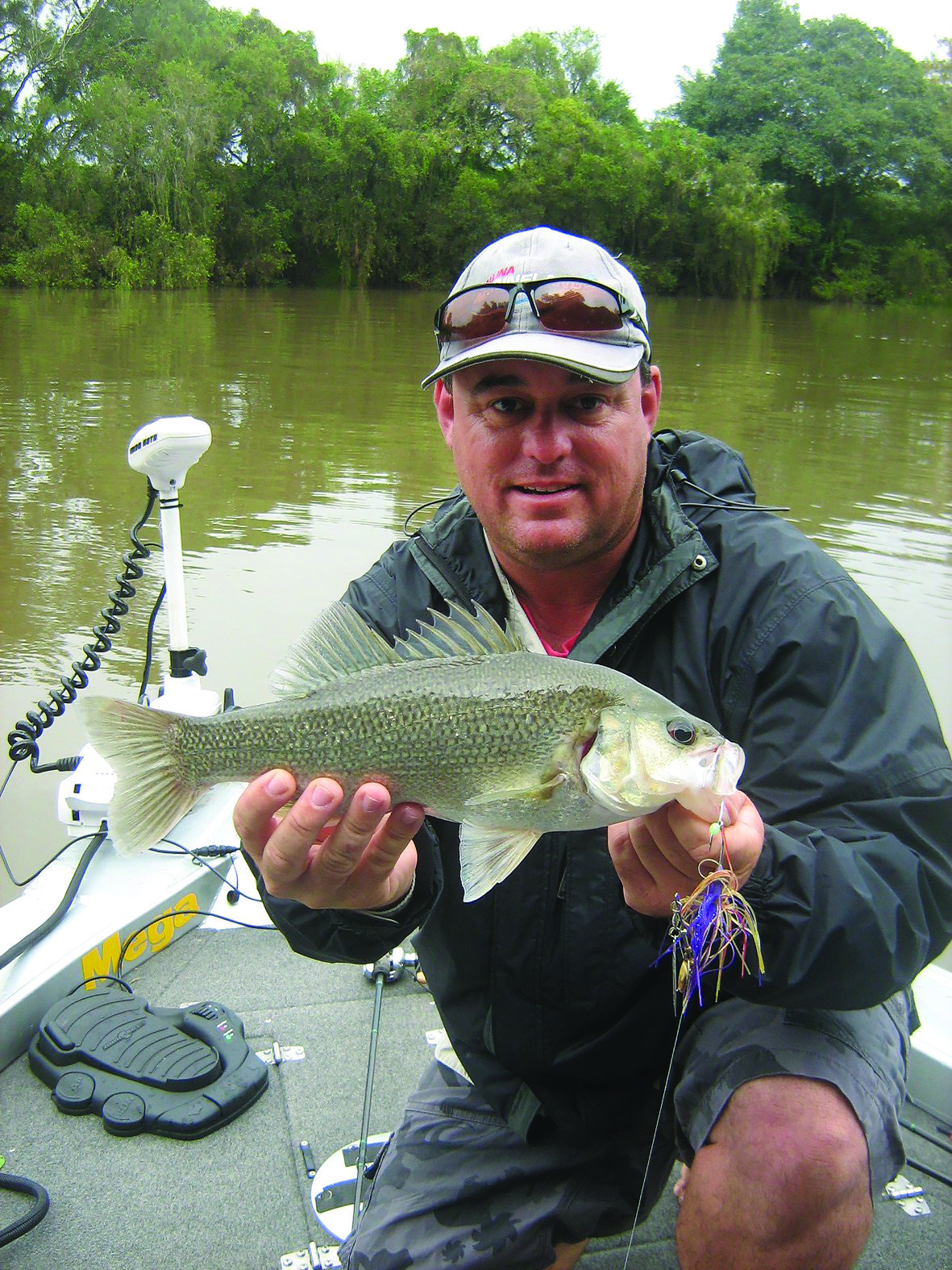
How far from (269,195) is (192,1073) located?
5558cm

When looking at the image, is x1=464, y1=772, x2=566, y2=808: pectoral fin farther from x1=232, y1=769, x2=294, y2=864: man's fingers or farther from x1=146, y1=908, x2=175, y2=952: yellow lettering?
x1=146, y1=908, x2=175, y2=952: yellow lettering

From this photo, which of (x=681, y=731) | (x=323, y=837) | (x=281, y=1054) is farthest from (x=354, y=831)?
(x=281, y=1054)

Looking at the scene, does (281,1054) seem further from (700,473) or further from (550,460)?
(700,473)

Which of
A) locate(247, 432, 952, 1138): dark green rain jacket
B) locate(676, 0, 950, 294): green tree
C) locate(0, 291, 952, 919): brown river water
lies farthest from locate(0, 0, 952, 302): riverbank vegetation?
locate(247, 432, 952, 1138): dark green rain jacket

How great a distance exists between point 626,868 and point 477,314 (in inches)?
60.9

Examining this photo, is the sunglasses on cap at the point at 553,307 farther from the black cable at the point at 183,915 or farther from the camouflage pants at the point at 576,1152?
the black cable at the point at 183,915

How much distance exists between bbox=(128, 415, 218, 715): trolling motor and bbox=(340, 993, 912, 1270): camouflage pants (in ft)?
5.88

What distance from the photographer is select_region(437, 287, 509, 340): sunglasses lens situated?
265 cm

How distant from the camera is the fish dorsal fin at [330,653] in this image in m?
2.21

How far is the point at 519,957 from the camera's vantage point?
243 cm

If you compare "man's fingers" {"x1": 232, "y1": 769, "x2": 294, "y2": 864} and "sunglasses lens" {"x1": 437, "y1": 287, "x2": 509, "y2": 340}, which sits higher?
"sunglasses lens" {"x1": 437, "y1": 287, "x2": 509, "y2": 340}

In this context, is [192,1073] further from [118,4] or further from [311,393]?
[118,4]

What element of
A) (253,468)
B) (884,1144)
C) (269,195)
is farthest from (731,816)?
(269,195)

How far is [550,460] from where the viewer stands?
99.4 inches
